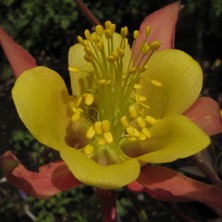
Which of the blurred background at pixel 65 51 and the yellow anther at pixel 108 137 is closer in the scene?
the yellow anther at pixel 108 137

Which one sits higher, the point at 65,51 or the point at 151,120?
the point at 151,120

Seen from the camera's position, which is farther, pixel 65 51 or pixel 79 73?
pixel 65 51

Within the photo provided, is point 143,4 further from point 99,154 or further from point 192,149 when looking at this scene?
point 192,149

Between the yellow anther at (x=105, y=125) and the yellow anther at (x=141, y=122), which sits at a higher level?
the yellow anther at (x=105, y=125)

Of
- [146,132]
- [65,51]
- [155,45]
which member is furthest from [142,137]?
[65,51]

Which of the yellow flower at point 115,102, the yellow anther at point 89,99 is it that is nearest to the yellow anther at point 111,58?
the yellow flower at point 115,102

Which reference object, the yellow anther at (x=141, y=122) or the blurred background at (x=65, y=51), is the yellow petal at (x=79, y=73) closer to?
the yellow anther at (x=141, y=122)

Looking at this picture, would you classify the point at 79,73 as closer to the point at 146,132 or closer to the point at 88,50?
the point at 88,50

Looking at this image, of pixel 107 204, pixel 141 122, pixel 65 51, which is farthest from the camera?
pixel 65 51

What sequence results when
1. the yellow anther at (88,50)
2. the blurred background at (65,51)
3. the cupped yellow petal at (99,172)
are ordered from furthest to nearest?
1. the blurred background at (65,51)
2. the yellow anther at (88,50)
3. the cupped yellow petal at (99,172)
